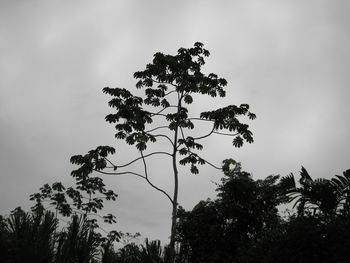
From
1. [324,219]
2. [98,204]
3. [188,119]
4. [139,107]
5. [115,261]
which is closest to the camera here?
[115,261]

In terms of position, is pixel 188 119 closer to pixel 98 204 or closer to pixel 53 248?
pixel 53 248

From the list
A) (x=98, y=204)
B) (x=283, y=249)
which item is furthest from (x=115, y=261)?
(x=98, y=204)

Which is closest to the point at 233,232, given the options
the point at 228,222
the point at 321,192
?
the point at 228,222

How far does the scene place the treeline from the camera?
6.63 metres

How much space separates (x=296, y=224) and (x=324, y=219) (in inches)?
26.2

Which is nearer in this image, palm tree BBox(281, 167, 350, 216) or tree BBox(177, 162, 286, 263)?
palm tree BBox(281, 167, 350, 216)

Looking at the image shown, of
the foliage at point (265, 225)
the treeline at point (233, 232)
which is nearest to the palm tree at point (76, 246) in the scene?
the treeline at point (233, 232)

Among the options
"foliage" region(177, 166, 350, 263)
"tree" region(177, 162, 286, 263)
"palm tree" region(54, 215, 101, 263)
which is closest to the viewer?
"palm tree" region(54, 215, 101, 263)

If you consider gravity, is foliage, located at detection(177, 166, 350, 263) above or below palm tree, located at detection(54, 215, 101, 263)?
above

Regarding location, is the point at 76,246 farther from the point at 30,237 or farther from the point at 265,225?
the point at 265,225

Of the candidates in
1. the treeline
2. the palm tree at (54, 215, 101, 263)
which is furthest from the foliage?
the palm tree at (54, 215, 101, 263)

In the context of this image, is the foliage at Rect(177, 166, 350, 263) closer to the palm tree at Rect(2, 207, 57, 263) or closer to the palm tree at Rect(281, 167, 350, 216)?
the palm tree at Rect(281, 167, 350, 216)

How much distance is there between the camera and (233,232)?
13.4 metres

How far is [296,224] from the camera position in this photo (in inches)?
352
